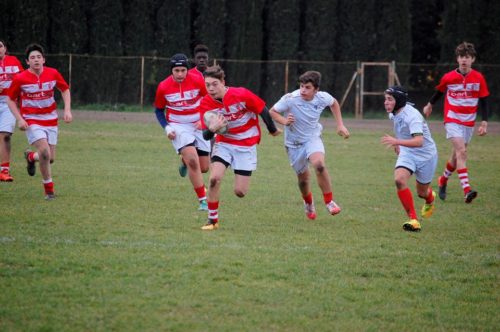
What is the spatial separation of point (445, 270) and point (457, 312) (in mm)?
1348

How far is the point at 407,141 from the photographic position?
9.27 metres

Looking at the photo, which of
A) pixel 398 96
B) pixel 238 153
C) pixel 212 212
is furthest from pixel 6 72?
pixel 398 96

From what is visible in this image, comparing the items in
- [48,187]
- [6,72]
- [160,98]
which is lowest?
[48,187]

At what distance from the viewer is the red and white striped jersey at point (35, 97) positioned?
1147 centimetres

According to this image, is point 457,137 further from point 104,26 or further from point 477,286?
point 104,26

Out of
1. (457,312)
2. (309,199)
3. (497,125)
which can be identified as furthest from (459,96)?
(497,125)

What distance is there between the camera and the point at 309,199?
1042cm

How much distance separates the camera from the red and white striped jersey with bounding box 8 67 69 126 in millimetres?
11469

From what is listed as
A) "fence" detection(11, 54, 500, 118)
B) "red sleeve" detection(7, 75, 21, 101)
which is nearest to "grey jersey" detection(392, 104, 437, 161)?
"red sleeve" detection(7, 75, 21, 101)

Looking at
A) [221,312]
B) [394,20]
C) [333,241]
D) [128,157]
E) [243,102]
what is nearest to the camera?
[221,312]

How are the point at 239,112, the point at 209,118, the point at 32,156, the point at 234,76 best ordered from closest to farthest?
the point at 209,118
the point at 239,112
the point at 32,156
the point at 234,76

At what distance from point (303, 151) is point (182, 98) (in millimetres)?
1915

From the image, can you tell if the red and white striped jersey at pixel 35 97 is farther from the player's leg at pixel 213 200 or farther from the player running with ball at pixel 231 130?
the player's leg at pixel 213 200

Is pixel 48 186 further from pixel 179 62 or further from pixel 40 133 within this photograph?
pixel 179 62
